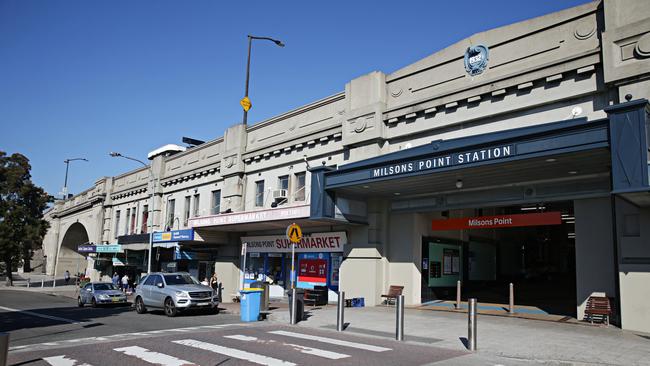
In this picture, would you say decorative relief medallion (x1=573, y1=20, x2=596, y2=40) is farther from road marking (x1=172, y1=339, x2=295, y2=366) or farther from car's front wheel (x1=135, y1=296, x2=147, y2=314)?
car's front wheel (x1=135, y1=296, x2=147, y2=314)

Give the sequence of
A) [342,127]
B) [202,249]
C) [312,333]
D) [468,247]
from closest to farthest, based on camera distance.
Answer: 1. [312,333]
2. [342,127]
3. [468,247]
4. [202,249]

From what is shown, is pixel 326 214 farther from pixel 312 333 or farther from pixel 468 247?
pixel 468 247

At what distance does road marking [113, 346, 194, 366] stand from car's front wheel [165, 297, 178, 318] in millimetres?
7724

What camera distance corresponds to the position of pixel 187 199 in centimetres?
3331

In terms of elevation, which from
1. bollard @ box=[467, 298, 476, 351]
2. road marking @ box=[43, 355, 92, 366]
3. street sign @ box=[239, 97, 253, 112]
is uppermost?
street sign @ box=[239, 97, 253, 112]

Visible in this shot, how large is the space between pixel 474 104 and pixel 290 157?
1028 cm

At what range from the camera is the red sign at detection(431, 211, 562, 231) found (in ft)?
52.1

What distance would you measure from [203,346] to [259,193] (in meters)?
16.6

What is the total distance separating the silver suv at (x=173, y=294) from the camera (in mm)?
18234

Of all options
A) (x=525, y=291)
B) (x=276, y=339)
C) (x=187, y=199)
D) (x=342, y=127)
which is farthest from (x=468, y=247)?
(x=187, y=199)

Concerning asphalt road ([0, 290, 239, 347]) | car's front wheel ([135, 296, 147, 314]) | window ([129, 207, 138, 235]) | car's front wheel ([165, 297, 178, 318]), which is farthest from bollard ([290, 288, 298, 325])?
window ([129, 207, 138, 235])

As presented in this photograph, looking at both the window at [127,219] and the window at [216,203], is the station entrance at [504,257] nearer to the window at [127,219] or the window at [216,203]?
the window at [216,203]

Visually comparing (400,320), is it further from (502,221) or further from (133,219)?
(133,219)

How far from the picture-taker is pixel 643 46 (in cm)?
1331
